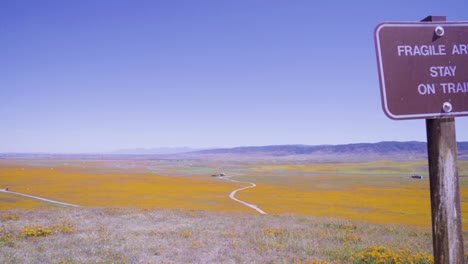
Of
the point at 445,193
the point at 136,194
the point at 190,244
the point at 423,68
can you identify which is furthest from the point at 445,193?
the point at 136,194

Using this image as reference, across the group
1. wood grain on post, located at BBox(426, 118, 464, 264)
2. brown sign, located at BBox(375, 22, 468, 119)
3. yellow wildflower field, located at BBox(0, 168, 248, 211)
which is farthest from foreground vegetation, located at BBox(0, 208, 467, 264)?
yellow wildflower field, located at BBox(0, 168, 248, 211)

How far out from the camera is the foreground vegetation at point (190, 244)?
8.22 m

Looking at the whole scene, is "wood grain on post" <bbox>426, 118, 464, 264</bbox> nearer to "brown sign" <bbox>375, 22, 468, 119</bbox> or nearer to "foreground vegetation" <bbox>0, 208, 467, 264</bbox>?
"brown sign" <bbox>375, 22, 468, 119</bbox>

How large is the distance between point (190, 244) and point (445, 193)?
914 centimetres

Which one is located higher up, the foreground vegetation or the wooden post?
the wooden post

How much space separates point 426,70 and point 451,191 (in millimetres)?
891

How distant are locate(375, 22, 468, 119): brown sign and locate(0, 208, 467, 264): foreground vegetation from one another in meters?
6.81

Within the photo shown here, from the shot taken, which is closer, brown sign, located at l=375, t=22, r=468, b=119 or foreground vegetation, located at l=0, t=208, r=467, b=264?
brown sign, located at l=375, t=22, r=468, b=119

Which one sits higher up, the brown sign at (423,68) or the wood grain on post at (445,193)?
the brown sign at (423,68)

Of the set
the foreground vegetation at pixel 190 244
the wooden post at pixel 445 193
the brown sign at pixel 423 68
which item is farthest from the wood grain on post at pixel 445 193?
the foreground vegetation at pixel 190 244

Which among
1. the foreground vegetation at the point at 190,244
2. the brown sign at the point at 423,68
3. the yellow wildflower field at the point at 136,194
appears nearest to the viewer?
the brown sign at the point at 423,68

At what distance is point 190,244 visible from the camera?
1005 cm

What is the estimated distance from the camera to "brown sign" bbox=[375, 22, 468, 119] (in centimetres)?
206

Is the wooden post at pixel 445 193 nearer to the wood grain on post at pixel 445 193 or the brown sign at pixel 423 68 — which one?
the wood grain on post at pixel 445 193
